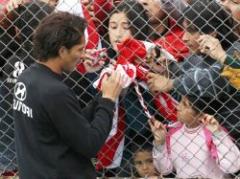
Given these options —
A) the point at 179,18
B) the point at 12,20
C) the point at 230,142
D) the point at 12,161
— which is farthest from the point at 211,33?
the point at 12,161

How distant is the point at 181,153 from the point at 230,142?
31 centimetres

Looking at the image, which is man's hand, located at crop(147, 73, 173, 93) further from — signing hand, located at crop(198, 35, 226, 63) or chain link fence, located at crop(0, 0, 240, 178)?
signing hand, located at crop(198, 35, 226, 63)

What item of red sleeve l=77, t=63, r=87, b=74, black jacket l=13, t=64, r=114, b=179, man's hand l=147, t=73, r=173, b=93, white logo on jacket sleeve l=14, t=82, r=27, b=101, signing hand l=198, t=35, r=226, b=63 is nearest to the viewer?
black jacket l=13, t=64, r=114, b=179

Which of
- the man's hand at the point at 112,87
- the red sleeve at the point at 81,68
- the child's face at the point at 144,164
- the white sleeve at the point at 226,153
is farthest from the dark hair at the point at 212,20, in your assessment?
the man's hand at the point at 112,87

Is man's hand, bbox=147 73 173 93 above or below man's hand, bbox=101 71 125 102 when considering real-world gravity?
above

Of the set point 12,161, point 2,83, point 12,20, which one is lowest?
point 12,161

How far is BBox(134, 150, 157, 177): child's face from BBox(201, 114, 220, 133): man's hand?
0.42 m

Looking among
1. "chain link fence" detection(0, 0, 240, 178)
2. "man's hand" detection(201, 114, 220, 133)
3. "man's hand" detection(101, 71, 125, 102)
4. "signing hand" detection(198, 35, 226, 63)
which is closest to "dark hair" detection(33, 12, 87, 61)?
"man's hand" detection(101, 71, 125, 102)

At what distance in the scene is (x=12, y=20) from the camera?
11.7ft

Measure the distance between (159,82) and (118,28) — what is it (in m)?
0.45

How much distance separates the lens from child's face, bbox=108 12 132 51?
3.43 m

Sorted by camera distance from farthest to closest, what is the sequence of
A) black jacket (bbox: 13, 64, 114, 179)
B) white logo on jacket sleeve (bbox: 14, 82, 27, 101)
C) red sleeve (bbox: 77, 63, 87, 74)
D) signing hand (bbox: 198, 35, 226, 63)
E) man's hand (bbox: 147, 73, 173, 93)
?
red sleeve (bbox: 77, 63, 87, 74) → man's hand (bbox: 147, 73, 173, 93) → signing hand (bbox: 198, 35, 226, 63) → white logo on jacket sleeve (bbox: 14, 82, 27, 101) → black jacket (bbox: 13, 64, 114, 179)

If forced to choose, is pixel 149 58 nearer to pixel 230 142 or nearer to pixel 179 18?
pixel 179 18

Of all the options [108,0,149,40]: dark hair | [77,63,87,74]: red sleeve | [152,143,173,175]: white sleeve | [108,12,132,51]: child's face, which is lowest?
[152,143,173,175]: white sleeve
